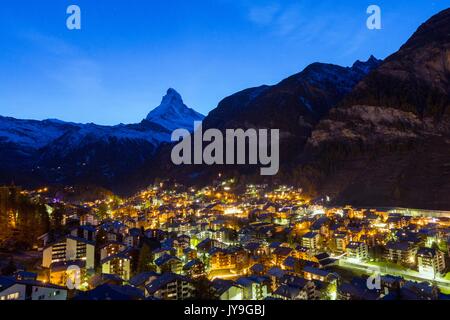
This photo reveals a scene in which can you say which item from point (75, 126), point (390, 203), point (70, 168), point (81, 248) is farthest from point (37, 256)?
point (75, 126)

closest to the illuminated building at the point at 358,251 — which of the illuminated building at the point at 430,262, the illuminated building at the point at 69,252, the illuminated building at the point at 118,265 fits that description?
the illuminated building at the point at 430,262

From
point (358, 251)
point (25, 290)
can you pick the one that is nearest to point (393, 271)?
point (358, 251)

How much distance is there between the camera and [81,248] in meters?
30.6

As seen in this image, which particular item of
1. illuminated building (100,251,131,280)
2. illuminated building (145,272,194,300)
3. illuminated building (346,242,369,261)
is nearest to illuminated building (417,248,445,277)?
illuminated building (346,242,369,261)

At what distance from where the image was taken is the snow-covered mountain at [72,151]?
124m

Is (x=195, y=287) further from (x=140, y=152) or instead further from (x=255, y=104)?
(x=140, y=152)

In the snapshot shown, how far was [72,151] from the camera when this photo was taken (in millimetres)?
155750

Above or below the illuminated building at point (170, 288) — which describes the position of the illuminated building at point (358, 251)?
below

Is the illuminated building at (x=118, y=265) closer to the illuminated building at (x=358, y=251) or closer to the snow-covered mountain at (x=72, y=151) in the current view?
the illuminated building at (x=358, y=251)

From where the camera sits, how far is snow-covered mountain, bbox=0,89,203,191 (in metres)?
124

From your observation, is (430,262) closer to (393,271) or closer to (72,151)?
(393,271)

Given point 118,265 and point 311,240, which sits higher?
point 118,265
